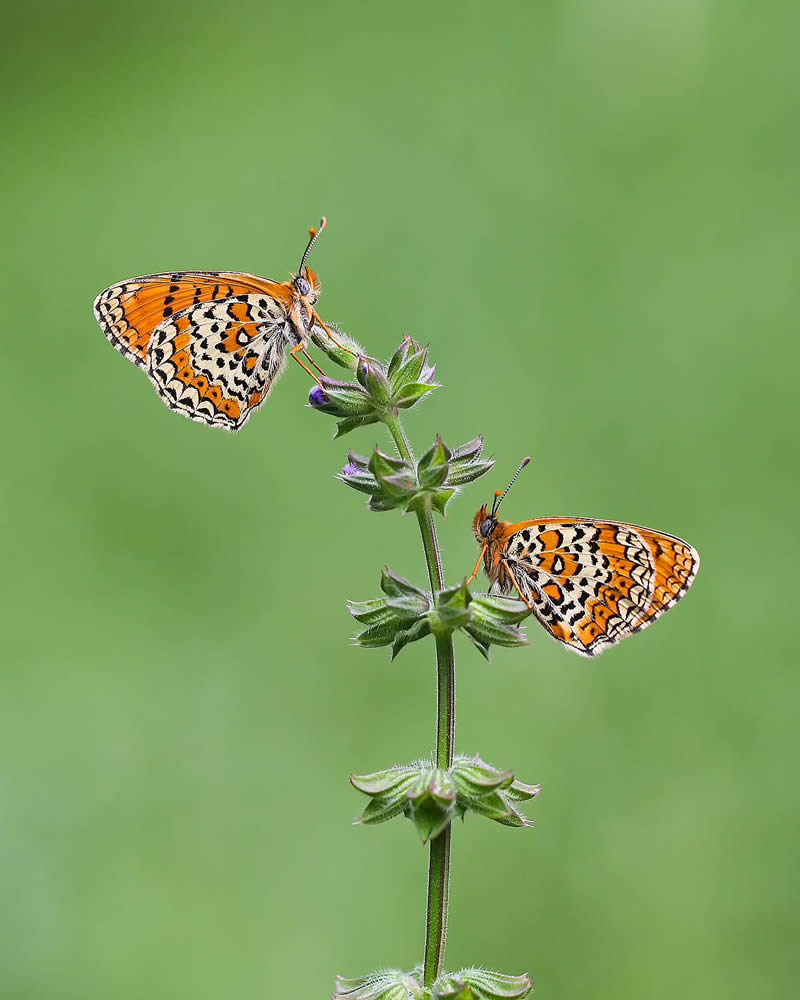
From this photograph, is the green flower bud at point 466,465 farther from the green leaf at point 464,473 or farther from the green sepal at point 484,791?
the green sepal at point 484,791

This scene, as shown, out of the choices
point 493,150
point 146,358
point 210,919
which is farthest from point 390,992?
point 493,150

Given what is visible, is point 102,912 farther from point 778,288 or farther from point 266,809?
point 778,288

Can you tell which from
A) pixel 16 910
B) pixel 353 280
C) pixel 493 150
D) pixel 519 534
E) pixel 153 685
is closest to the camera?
pixel 519 534

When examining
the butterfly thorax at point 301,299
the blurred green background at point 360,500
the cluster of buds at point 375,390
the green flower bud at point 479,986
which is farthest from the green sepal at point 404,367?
the blurred green background at point 360,500

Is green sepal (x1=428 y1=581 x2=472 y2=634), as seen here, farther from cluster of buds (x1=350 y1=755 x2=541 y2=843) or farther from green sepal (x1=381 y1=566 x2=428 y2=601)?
cluster of buds (x1=350 y1=755 x2=541 y2=843)

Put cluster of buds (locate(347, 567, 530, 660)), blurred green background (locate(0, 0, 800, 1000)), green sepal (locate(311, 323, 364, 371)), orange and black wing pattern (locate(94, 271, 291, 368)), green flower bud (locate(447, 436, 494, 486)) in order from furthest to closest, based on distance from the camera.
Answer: blurred green background (locate(0, 0, 800, 1000)), orange and black wing pattern (locate(94, 271, 291, 368)), green sepal (locate(311, 323, 364, 371)), green flower bud (locate(447, 436, 494, 486)), cluster of buds (locate(347, 567, 530, 660))

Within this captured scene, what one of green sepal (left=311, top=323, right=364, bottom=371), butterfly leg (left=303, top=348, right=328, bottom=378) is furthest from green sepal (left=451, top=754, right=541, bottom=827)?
butterfly leg (left=303, top=348, right=328, bottom=378)

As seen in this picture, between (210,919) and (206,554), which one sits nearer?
(210,919)
